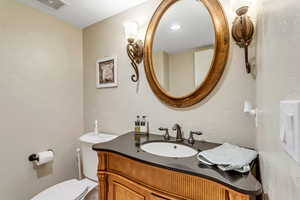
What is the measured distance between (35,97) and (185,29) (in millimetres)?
1552

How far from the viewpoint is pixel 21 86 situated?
1396 millimetres

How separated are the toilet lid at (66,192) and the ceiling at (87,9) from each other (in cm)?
170

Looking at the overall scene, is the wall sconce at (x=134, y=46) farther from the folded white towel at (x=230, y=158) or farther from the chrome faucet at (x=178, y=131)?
the folded white towel at (x=230, y=158)

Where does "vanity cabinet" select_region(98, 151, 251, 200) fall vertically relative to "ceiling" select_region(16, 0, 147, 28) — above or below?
below

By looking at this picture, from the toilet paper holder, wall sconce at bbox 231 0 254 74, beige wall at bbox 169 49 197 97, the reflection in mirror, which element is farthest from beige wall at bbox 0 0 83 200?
wall sconce at bbox 231 0 254 74

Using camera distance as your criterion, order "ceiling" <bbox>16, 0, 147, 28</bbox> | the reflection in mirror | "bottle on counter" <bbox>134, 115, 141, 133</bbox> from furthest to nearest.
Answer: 1. "ceiling" <bbox>16, 0, 147, 28</bbox>
2. "bottle on counter" <bbox>134, 115, 141, 133</bbox>
3. the reflection in mirror

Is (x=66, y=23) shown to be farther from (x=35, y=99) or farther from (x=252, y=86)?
(x=252, y=86)

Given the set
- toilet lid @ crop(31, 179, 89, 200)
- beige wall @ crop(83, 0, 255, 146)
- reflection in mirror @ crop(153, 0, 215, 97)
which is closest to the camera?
beige wall @ crop(83, 0, 255, 146)

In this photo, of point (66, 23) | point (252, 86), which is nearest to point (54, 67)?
point (66, 23)

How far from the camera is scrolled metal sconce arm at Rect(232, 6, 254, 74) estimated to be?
2.86ft

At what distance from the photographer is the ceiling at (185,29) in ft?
3.54

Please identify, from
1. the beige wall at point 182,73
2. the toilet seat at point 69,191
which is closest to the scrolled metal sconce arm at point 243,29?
the beige wall at point 182,73

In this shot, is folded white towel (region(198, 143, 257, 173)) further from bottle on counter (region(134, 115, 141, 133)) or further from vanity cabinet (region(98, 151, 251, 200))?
bottle on counter (region(134, 115, 141, 133))

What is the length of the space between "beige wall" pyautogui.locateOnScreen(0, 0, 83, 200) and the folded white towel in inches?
62.3
